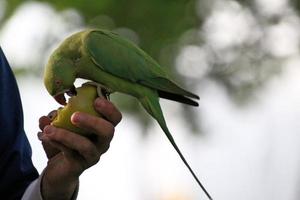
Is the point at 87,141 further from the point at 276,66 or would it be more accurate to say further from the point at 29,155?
the point at 276,66

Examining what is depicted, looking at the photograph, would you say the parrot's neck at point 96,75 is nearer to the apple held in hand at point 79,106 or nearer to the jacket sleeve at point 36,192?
the apple held in hand at point 79,106

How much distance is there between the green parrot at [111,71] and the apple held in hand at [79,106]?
19 millimetres

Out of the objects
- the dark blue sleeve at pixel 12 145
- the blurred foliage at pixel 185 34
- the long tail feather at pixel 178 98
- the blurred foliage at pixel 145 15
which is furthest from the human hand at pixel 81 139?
the blurred foliage at pixel 145 15

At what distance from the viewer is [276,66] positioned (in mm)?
4801

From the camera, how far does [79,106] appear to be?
102 centimetres

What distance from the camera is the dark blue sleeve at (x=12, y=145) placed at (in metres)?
1.34

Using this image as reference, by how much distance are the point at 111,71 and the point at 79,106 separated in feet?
0.27

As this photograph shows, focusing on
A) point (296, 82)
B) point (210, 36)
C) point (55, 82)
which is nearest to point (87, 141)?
point (55, 82)

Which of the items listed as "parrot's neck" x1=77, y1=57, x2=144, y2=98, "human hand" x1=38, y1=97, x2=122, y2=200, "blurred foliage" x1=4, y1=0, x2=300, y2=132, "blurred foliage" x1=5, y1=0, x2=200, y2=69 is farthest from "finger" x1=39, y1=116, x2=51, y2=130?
"blurred foliage" x1=5, y1=0, x2=200, y2=69

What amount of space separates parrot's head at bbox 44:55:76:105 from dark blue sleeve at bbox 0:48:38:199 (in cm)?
34

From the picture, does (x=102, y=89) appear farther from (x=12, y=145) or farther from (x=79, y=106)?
(x=12, y=145)

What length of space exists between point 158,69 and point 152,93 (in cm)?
5

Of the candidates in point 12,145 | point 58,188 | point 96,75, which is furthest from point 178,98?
point 12,145

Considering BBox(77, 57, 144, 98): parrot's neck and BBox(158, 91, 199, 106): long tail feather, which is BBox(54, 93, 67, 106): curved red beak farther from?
BBox(158, 91, 199, 106): long tail feather
